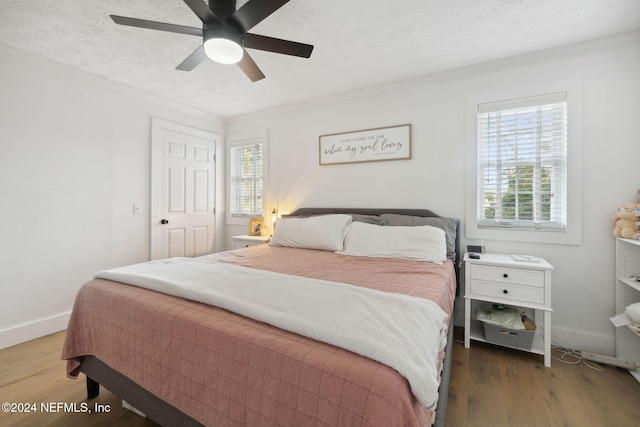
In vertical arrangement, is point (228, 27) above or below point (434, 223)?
above

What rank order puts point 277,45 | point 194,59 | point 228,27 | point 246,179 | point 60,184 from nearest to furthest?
point 228,27 < point 277,45 < point 194,59 < point 60,184 < point 246,179

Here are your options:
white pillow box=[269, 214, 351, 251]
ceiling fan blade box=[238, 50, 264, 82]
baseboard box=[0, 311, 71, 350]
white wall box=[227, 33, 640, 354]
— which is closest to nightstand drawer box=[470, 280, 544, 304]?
white wall box=[227, 33, 640, 354]

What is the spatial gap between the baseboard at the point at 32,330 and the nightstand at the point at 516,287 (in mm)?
3648

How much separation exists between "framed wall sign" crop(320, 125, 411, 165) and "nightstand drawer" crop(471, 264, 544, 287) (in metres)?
1.27

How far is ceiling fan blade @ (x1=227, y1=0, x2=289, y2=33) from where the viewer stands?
4.50 ft

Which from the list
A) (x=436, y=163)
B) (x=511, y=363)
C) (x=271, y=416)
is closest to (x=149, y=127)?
(x=436, y=163)

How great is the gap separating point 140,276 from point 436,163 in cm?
259

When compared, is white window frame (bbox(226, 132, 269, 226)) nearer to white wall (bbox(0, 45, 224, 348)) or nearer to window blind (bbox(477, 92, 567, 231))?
white wall (bbox(0, 45, 224, 348))

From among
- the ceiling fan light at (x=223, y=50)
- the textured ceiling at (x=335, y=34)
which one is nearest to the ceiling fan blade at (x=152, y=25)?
the ceiling fan light at (x=223, y=50)

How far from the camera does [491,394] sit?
170 cm

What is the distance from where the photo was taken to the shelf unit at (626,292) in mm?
1950

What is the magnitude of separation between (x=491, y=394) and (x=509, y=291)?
745 mm

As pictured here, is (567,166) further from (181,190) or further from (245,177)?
(181,190)

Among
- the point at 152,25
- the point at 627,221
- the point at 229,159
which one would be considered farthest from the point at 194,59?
the point at 627,221
